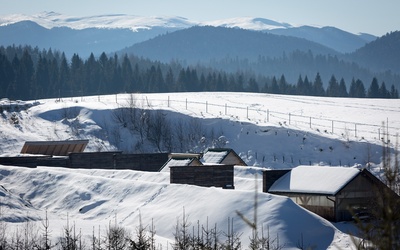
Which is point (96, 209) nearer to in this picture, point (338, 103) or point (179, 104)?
point (179, 104)

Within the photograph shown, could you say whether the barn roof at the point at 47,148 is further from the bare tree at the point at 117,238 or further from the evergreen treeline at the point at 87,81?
the evergreen treeline at the point at 87,81

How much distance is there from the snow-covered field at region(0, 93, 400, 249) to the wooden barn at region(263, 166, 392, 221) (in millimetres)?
1132

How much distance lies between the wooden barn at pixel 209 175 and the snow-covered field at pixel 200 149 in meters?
1.04

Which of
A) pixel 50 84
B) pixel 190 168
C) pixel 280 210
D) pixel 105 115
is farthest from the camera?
pixel 50 84

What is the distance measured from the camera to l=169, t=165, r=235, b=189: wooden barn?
135 feet

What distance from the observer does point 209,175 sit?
4166 centimetres

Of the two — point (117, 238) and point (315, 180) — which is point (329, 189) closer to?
point (315, 180)

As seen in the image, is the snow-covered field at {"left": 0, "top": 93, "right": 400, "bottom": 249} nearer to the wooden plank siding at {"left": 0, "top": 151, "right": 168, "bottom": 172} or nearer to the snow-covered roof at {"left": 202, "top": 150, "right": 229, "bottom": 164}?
the snow-covered roof at {"left": 202, "top": 150, "right": 229, "bottom": 164}

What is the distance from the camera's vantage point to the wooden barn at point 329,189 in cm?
3581

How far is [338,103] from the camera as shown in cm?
9781

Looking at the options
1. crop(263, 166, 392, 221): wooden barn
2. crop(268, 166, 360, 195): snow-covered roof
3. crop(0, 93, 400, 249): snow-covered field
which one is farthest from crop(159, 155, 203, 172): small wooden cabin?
crop(268, 166, 360, 195): snow-covered roof

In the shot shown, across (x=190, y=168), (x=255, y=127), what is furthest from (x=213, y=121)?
(x=190, y=168)

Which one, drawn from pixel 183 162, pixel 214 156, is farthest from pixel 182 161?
pixel 214 156

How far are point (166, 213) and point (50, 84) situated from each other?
83.2 metres
